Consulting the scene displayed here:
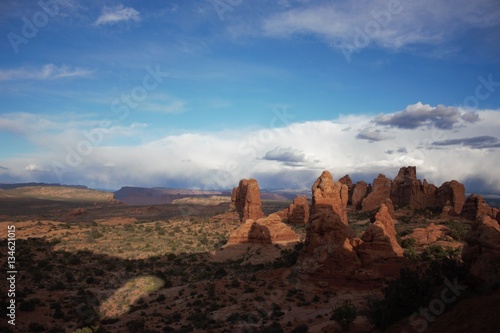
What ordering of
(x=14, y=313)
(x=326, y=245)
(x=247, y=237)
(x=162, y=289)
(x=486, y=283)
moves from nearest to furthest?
(x=486, y=283) < (x=14, y=313) < (x=326, y=245) < (x=162, y=289) < (x=247, y=237)

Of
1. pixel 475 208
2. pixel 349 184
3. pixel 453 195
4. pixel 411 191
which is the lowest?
pixel 475 208

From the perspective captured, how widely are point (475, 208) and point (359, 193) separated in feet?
96.0

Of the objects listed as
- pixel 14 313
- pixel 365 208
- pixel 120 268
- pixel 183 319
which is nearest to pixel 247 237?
pixel 120 268

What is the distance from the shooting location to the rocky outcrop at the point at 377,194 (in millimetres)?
84375

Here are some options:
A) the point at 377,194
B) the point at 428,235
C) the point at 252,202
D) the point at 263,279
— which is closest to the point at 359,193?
the point at 377,194

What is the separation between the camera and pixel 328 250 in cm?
2644

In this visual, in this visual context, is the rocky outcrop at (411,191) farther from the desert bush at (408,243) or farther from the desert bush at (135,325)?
the desert bush at (135,325)

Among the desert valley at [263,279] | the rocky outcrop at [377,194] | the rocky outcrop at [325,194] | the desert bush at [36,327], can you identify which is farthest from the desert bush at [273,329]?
the rocky outcrop at [377,194]

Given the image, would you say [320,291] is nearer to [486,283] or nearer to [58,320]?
[486,283]

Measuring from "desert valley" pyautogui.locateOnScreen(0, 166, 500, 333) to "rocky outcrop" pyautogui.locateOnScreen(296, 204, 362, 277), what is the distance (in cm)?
8

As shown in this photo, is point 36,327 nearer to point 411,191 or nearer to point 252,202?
point 252,202

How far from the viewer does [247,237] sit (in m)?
46.4

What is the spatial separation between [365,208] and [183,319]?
2732 inches

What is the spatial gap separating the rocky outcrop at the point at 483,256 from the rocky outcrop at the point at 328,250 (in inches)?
416
